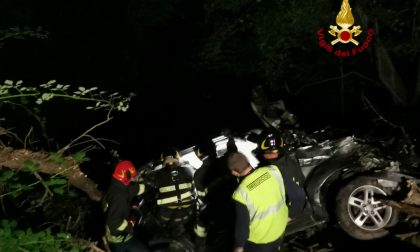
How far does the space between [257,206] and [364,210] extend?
8.03 ft

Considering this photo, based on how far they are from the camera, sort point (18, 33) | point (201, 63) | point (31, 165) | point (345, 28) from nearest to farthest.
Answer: point (31, 165), point (18, 33), point (345, 28), point (201, 63)

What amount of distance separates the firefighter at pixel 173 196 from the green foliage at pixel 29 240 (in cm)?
162

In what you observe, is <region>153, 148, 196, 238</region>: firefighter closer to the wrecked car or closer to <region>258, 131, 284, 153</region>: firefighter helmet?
the wrecked car

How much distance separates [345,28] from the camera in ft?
32.7

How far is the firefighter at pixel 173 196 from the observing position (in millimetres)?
6297

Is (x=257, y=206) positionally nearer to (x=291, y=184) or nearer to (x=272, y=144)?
(x=291, y=184)

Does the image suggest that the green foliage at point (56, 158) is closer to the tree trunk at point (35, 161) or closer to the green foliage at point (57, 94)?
the tree trunk at point (35, 161)

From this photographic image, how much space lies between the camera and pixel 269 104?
757cm

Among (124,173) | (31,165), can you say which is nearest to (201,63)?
(124,173)

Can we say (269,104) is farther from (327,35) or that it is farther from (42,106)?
(42,106)

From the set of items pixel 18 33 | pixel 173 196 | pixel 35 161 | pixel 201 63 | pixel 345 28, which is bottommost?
pixel 173 196

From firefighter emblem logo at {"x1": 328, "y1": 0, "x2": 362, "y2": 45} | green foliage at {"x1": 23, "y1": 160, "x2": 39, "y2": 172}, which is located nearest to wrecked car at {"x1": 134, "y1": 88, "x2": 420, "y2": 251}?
green foliage at {"x1": 23, "y1": 160, "x2": 39, "y2": 172}

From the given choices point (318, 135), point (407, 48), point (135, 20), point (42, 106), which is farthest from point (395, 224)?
point (135, 20)

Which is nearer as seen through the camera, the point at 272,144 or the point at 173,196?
the point at 272,144
